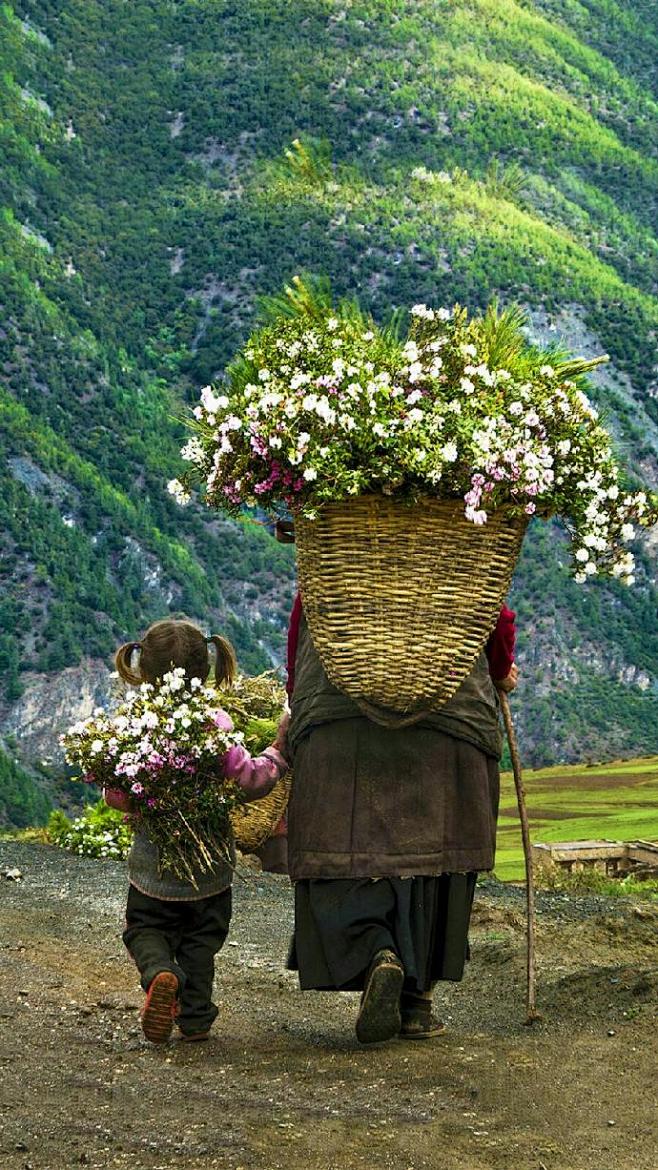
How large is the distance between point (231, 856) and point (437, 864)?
71 cm

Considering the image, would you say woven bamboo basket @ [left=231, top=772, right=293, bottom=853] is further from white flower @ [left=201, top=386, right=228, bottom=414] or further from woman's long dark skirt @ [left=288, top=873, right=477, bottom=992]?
white flower @ [left=201, top=386, right=228, bottom=414]

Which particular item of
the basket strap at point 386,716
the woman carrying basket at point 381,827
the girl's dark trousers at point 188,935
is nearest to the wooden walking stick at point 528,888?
the woman carrying basket at point 381,827

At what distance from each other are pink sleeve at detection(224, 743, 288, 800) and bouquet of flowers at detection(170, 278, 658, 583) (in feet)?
2.77

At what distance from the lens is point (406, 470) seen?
5.77m

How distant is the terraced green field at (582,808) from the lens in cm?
2256

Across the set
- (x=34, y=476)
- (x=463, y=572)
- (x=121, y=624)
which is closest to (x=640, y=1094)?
(x=463, y=572)

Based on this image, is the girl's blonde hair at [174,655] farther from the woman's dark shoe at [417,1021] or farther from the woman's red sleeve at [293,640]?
the woman's dark shoe at [417,1021]

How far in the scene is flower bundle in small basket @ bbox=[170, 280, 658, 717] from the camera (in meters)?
5.78

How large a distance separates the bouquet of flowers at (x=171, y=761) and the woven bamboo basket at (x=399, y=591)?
18.5 inches

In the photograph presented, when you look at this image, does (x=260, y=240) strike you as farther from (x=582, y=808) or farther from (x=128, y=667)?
(x=128, y=667)

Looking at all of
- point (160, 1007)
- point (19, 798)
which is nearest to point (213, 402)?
point (160, 1007)

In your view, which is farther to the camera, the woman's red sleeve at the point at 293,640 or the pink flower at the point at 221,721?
the woman's red sleeve at the point at 293,640

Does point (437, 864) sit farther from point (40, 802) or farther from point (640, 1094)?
point (40, 802)

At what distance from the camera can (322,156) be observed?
900cm
